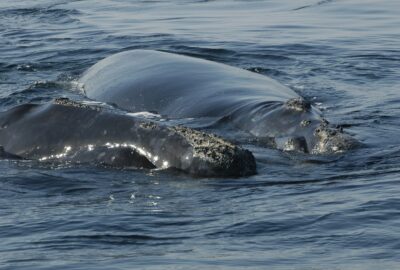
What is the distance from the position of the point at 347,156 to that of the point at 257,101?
1918mm

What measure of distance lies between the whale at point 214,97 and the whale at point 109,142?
1172 mm

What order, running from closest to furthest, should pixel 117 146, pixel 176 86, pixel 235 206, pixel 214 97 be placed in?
pixel 235 206 < pixel 117 146 < pixel 214 97 < pixel 176 86

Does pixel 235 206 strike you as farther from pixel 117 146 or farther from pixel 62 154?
pixel 62 154

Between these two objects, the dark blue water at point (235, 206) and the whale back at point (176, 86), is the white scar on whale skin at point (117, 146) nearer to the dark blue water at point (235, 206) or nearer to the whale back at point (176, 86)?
the dark blue water at point (235, 206)

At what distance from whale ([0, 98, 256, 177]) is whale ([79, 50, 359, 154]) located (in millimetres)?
1172

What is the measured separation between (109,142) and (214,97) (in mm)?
2875

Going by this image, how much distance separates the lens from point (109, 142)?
968cm

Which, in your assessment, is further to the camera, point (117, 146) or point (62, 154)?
point (62, 154)

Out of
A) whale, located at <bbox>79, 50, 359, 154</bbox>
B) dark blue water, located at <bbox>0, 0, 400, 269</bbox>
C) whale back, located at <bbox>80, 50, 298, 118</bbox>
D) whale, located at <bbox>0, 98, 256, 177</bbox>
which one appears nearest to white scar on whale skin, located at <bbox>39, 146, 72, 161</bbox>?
whale, located at <bbox>0, 98, 256, 177</bbox>

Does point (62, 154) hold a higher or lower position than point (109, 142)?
lower

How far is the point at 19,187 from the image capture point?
9305mm

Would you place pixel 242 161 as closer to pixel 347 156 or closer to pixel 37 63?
pixel 347 156

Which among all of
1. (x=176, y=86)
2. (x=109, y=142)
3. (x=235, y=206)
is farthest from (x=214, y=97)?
(x=235, y=206)

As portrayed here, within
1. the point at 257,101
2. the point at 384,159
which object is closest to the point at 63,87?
the point at 257,101
